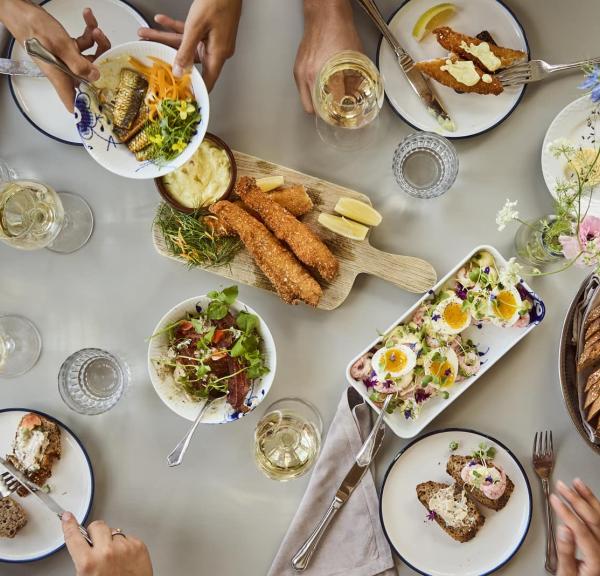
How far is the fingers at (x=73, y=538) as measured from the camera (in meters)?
1.72

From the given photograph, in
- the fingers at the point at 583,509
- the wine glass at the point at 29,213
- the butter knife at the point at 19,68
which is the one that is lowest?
the fingers at the point at 583,509

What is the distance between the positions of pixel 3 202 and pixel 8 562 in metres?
1.03

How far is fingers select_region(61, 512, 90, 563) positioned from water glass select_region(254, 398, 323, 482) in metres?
0.52

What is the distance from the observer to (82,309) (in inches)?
76.7

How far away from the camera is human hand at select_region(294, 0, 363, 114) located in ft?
6.07

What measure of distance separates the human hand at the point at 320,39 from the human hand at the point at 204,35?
0.21m

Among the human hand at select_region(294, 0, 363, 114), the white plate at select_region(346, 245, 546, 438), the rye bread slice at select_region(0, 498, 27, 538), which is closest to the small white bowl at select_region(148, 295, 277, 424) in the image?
the white plate at select_region(346, 245, 546, 438)

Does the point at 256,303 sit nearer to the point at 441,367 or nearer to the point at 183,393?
the point at 183,393

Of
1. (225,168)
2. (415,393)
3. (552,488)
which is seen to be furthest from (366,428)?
(225,168)

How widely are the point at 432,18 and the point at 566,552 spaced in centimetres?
155

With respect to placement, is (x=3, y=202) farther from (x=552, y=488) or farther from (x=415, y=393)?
(x=552, y=488)

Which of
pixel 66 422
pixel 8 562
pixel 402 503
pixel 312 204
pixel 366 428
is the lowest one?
pixel 8 562

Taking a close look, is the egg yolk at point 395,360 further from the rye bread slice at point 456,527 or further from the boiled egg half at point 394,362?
the rye bread slice at point 456,527

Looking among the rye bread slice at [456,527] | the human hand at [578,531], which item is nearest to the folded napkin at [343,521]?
the rye bread slice at [456,527]
